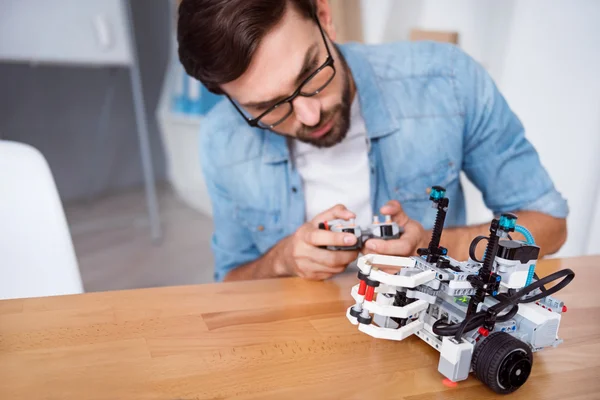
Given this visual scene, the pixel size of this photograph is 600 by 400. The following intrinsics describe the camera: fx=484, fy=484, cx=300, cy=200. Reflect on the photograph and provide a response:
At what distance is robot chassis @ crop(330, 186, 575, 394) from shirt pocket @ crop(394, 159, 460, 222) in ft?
1.98

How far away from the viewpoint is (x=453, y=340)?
57cm

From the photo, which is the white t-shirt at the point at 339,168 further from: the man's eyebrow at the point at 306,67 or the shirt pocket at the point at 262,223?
the man's eyebrow at the point at 306,67

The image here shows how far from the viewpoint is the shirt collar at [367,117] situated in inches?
47.8

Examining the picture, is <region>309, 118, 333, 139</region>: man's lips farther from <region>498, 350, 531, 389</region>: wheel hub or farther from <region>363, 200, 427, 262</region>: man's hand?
<region>498, 350, 531, 389</region>: wheel hub

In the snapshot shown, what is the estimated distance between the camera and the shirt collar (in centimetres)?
121

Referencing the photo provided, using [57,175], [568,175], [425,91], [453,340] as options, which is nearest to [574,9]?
[568,175]

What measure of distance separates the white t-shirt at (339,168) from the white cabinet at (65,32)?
1423 millimetres

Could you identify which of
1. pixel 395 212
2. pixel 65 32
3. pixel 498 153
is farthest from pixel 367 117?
pixel 65 32

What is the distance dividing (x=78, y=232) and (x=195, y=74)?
79.0 inches

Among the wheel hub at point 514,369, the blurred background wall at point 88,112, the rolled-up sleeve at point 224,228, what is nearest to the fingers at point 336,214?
the wheel hub at point 514,369

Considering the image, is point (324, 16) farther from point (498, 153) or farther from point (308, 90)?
point (498, 153)

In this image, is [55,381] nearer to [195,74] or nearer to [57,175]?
[195,74]

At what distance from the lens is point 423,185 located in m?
1.26

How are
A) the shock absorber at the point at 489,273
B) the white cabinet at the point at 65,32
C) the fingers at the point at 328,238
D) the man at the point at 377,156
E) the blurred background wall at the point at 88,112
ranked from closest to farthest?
1. the shock absorber at the point at 489,273
2. the fingers at the point at 328,238
3. the man at the point at 377,156
4. the white cabinet at the point at 65,32
5. the blurred background wall at the point at 88,112
